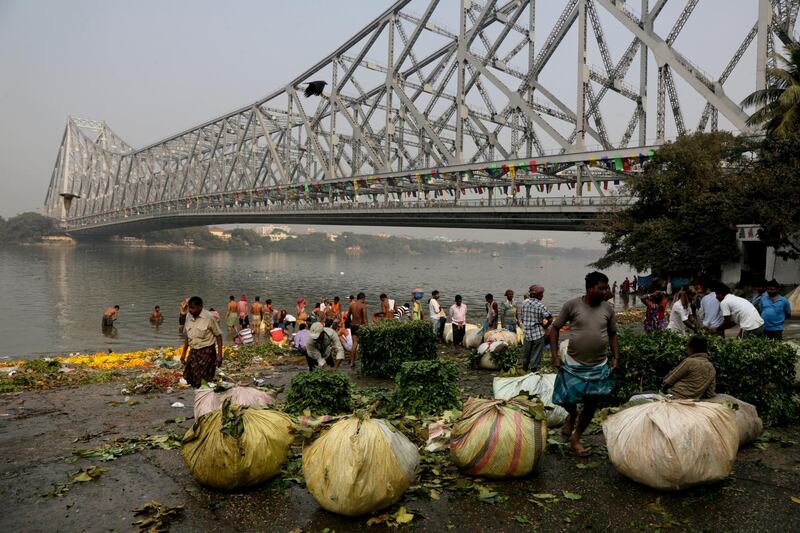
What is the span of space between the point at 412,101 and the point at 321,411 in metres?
54.8

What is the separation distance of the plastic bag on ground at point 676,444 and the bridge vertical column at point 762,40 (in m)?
28.6

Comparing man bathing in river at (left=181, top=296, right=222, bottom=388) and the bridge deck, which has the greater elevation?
the bridge deck

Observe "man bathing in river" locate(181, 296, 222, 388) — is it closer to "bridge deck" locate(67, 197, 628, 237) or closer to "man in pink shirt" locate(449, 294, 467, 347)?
"man in pink shirt" locate(449, 294, 467, 347)

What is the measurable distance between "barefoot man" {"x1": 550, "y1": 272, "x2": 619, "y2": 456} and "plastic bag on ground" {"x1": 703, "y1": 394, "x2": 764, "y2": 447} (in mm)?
1069

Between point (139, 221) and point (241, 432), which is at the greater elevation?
point (139, 221)

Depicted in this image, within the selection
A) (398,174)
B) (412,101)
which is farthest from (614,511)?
(412,101)

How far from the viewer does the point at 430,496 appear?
12.8ft

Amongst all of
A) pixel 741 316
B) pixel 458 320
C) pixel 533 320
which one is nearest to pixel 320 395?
pixel 533 320

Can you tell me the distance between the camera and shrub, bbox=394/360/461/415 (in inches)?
226

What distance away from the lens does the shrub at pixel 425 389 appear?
226 inches

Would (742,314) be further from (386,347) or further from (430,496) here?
(430,496)

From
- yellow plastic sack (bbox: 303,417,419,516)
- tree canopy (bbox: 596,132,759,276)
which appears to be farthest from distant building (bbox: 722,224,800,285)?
yellow plastic sack (bbox: 303,417,419,516)

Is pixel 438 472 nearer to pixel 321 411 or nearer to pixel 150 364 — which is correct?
pixel 321 411

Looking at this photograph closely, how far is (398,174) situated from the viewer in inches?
1775
